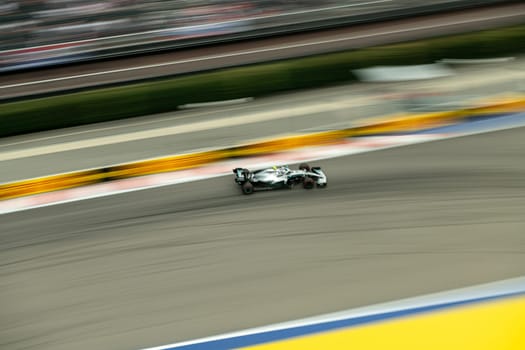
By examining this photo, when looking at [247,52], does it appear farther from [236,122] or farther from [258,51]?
[236,122]

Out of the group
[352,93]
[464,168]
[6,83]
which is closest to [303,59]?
[352,93]

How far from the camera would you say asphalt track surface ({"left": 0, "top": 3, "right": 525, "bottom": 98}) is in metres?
16.5

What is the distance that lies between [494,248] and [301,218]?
8.90 ft

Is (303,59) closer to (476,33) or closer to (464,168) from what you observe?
(476,33)

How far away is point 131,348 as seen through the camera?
7.08 meters

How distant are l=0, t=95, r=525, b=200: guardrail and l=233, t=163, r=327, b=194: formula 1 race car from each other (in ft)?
4.77

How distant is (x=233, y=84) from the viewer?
14703 mm

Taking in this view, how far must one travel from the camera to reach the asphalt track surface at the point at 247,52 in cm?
1645

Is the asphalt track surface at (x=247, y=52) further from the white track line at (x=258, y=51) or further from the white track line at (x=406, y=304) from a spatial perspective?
the white track line at (x=406, y=304)

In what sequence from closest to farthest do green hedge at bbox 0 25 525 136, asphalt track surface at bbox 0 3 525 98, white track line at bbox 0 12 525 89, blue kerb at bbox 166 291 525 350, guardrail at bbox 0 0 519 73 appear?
blue kerb at bbox 166 291 525 350 < green hedge at bbox 0 25 525 136 < asphalt track surface at bbox 0 3 525 98 < white track line at bbox 0 12 525 89 < guardrail at bbox 0 0 519 73

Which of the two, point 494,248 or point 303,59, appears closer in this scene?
point 494,248

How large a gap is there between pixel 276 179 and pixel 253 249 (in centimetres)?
153

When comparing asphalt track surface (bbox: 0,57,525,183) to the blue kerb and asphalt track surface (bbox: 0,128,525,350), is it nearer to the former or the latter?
asphalt track surface (bbox: 0,128,525,350)

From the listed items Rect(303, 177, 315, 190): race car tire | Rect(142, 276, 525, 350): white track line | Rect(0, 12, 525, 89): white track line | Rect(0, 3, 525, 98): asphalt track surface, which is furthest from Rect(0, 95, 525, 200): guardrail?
Rect(0, 12, 525, 89): white track line
